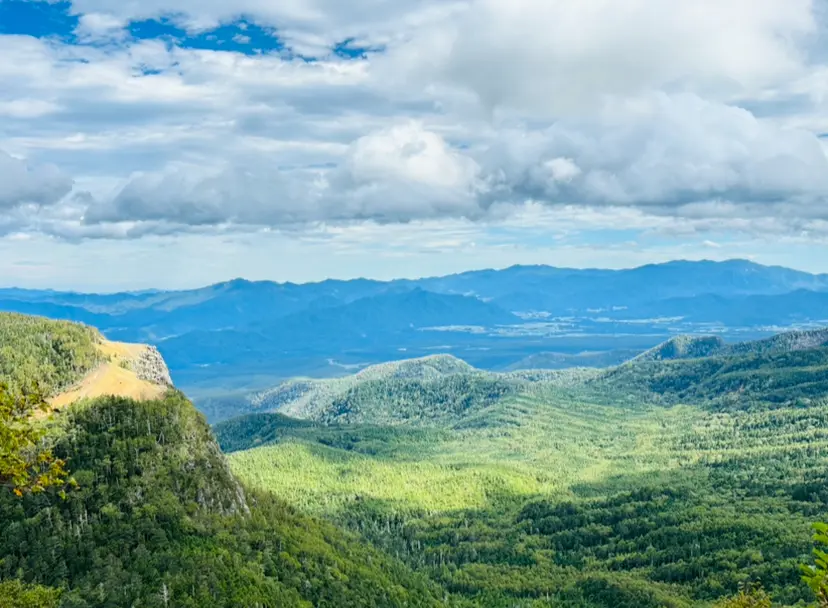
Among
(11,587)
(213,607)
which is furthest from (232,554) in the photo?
(11,587)

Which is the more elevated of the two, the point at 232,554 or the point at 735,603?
the point at 735,603

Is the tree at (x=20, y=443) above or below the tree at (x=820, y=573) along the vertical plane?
above

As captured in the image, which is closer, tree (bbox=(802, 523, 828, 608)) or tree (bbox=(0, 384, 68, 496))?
tree (bbox=(802, 523, 828, 608))

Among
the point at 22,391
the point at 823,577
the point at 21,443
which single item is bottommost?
the point at 823,577

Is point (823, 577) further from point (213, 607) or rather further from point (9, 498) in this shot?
point (9, 498)

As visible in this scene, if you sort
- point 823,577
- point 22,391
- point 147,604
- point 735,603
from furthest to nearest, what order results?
point 147,604
point 735,603
point 22,391
point 823,577

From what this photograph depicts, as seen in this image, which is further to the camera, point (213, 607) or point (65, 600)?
point (213, 607)

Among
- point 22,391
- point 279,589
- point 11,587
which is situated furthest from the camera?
point 279,589

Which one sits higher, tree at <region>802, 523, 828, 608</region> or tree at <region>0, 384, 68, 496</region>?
tree at <region>0, 384, 68, 496</region>

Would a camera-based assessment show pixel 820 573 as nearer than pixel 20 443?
Yes

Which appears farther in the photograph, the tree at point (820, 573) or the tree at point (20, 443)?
the tree at point (20, 443)

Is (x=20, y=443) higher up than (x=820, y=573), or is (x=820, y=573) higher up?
(x=20, y=443)
